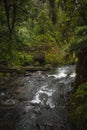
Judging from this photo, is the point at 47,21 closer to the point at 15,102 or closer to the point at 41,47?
the point at 41,47

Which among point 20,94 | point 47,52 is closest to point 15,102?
point 20,94

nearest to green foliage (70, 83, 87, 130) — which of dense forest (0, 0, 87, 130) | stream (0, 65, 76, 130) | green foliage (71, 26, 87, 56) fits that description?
dense forest (0, 0, 87, 130)

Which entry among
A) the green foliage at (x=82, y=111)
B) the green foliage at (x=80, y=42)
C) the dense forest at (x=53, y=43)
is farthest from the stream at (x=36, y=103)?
the green foliage at (x=80, y=42)

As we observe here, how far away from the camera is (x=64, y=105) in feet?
26.6

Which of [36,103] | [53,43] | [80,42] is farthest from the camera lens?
[53,43]

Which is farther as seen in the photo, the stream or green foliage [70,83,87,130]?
the stream

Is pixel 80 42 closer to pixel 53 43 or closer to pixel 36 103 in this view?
pixel 36 103

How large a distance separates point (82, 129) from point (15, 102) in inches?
139

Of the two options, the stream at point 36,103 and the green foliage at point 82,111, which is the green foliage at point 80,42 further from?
the green foliage at point 82,111

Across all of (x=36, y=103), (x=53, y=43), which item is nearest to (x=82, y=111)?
(x=36, y=103)

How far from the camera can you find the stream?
6954mm

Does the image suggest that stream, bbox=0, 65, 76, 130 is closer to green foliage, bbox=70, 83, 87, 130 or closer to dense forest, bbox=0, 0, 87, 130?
dense forest, bbox=0, 0, 87, 130

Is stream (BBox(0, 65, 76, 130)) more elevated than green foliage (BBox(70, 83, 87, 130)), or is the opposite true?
green foliage (BBox(70, 83, 87, 130))

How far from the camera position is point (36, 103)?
28.0 ft
